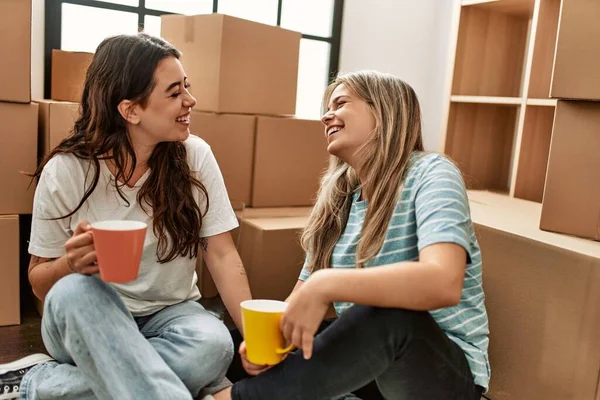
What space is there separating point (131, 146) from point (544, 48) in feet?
4.56

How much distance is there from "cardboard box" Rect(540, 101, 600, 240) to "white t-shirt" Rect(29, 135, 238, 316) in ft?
2.36

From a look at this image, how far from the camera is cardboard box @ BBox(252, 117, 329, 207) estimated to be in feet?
6.24

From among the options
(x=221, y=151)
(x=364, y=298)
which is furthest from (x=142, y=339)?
(x=221, y=151)

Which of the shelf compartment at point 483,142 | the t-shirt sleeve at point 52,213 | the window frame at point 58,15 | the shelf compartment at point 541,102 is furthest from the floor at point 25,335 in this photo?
the shelf compartment at point 483,142

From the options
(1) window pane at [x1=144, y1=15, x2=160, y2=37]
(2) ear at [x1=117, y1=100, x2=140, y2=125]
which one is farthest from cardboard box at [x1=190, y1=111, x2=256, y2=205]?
(1) window pane at [x1=144, y1=15, x2=160, y2=37]

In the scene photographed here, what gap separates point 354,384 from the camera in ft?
3.07

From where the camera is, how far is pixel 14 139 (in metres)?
1.62

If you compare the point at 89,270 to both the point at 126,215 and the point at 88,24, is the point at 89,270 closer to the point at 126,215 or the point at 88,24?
the point at 126,215

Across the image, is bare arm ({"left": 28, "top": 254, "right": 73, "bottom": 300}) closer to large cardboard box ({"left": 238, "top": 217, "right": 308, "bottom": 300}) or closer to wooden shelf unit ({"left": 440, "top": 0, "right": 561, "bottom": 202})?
large cardboard box ({"left": 238, "top": 217, "right": 308, "bottom": 300})

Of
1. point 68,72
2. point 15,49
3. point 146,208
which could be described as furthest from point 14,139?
point 146,208

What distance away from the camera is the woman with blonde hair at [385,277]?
863 mm

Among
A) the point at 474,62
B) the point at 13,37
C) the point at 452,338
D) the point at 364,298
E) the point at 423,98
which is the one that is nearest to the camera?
the point at 364,298

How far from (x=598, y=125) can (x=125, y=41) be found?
996 millimetres

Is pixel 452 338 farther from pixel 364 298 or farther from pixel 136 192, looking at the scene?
pixel 136 192
